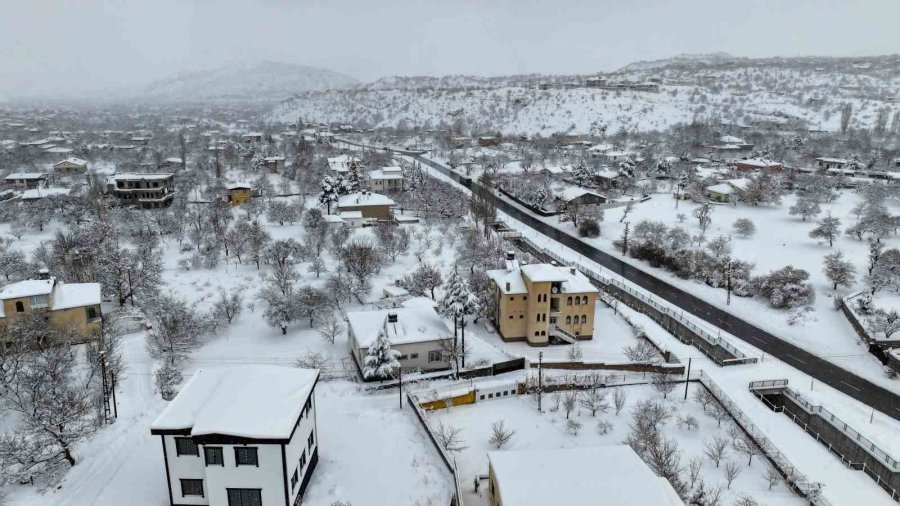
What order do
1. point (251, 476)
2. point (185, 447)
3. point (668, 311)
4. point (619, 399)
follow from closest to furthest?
point (251, 476), point (185, 447), point (619, 399), point (668, 311)

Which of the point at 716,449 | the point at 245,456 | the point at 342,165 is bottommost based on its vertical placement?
the point at 716,449

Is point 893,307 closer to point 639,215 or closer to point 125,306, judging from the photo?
point 639,215

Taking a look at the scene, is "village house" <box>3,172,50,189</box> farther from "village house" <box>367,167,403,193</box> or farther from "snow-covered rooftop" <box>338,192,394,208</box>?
"snow-covered rooftop" <box>338,192,394,208</box>

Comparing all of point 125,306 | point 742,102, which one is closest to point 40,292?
point 125,306

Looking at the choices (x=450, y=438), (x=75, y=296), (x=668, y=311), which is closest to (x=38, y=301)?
(x=75, y=296)

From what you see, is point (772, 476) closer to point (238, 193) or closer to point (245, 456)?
point (245, 456)

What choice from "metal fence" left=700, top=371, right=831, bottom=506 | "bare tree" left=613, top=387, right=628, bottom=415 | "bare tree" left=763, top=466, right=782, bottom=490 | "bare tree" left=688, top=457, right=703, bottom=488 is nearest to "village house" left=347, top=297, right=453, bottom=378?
"bare tree" left=613, top=387, right=628, bottom=415

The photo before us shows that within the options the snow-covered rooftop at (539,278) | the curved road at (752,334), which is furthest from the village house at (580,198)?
the snow-covered rooftop at (539,278)
